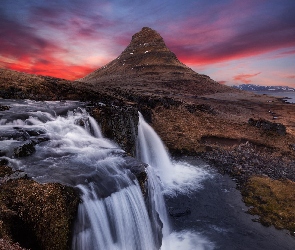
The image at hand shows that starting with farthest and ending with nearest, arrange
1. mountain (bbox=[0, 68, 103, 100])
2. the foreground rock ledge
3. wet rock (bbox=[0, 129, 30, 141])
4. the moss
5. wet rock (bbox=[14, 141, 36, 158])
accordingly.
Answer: mountain (bbox=[0, 68, 103, 100]), the moss, wet rock (bbox=[0, 129, 30, 141]), wet rock (bbox=[14, 141, 36, 158]), the foreground rock ledge

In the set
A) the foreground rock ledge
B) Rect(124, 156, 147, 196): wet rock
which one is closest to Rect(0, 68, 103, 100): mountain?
Rect(124, 156, 147, 196): wet rock

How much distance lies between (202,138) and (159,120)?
681cm

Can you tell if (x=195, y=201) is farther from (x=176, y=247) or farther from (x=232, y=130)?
(x=232, y=130)

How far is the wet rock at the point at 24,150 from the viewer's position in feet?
34.9

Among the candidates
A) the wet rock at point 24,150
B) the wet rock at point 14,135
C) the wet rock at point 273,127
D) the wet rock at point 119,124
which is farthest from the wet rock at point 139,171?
the wet rock at point 273,127

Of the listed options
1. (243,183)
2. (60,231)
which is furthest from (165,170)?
(60,231)

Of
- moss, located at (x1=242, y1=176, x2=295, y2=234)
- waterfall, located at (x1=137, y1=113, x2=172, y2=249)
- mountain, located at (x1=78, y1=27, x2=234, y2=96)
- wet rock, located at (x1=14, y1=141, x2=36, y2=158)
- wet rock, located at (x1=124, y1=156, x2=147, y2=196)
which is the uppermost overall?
mountain, located at (x1=78, y1=27, x2=234, y2=96)

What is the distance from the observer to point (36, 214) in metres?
6.83

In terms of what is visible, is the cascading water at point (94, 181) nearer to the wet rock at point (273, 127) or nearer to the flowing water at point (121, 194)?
the flowing water at point (121, 194)

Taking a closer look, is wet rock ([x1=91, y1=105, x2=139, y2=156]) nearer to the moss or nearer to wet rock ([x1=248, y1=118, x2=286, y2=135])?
the moss

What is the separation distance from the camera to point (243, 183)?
66.5 feet

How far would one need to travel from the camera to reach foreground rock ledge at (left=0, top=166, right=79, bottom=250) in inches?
253

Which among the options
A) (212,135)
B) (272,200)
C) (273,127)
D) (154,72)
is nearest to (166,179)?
(272,200)

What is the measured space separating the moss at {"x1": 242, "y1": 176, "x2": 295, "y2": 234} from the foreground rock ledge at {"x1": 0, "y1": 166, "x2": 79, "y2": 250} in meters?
13.6
